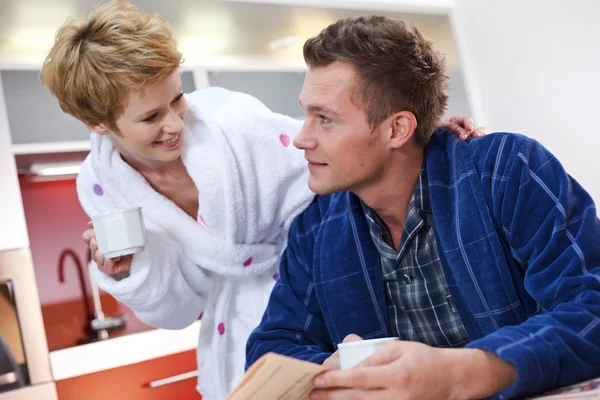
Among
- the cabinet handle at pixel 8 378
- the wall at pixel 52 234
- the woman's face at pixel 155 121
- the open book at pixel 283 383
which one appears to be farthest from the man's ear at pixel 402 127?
the wall at pixel 52 234

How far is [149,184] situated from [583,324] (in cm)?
113

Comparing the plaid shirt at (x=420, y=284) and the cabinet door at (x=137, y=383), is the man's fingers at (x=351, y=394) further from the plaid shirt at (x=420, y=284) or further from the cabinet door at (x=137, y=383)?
the cabinet door at (x=137, y=383)

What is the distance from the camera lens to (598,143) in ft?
11.5

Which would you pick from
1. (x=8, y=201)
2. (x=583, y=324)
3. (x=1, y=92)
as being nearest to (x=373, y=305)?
(x=583, y=324)

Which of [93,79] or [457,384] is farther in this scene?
[93,79]

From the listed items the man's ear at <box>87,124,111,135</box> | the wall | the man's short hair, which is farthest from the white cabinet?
the man's short hair

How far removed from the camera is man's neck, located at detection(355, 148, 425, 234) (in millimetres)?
1416

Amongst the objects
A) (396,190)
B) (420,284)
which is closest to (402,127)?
(396,190)

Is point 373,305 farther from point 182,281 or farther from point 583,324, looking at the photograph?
point 182,281

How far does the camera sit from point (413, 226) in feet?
4.40

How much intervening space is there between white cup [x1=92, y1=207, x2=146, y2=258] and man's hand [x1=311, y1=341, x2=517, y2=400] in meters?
0.68

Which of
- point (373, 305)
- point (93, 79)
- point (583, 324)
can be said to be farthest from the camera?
point (93, 79)

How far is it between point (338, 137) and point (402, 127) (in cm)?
13

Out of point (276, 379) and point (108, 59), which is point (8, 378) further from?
point (276, 379)
